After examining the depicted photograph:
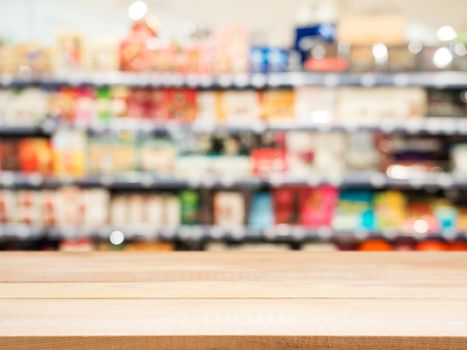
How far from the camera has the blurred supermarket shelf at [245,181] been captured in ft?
14.1

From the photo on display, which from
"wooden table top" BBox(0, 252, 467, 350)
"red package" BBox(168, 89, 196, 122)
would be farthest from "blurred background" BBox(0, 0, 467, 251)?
"wooden table top" BBox(0, 252, 467, 350)

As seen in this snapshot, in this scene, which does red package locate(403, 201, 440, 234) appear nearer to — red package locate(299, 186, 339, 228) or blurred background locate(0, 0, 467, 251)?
blurred background locate(0, 0, 467, 251)

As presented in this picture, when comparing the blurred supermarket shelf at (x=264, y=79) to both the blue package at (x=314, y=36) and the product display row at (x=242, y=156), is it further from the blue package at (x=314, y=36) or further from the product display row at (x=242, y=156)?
the product display row at (x=242, y=156)

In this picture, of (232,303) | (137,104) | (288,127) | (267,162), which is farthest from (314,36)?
(232,303)

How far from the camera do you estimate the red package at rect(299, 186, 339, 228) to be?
443 cm

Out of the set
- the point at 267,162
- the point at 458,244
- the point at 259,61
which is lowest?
the point at 458,244

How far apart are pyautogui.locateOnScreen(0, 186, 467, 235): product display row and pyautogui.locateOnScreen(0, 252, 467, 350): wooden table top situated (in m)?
2.97

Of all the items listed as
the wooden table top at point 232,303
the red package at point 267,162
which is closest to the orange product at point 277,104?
the red package at point 267,162

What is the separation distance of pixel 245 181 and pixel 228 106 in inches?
21.2

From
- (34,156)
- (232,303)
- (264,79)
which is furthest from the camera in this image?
(34,156)

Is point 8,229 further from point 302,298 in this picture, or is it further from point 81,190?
point 302,298

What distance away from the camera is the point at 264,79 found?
4.39 metres

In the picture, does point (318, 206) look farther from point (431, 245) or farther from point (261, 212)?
point (431, 245)

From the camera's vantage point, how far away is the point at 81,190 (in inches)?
179
